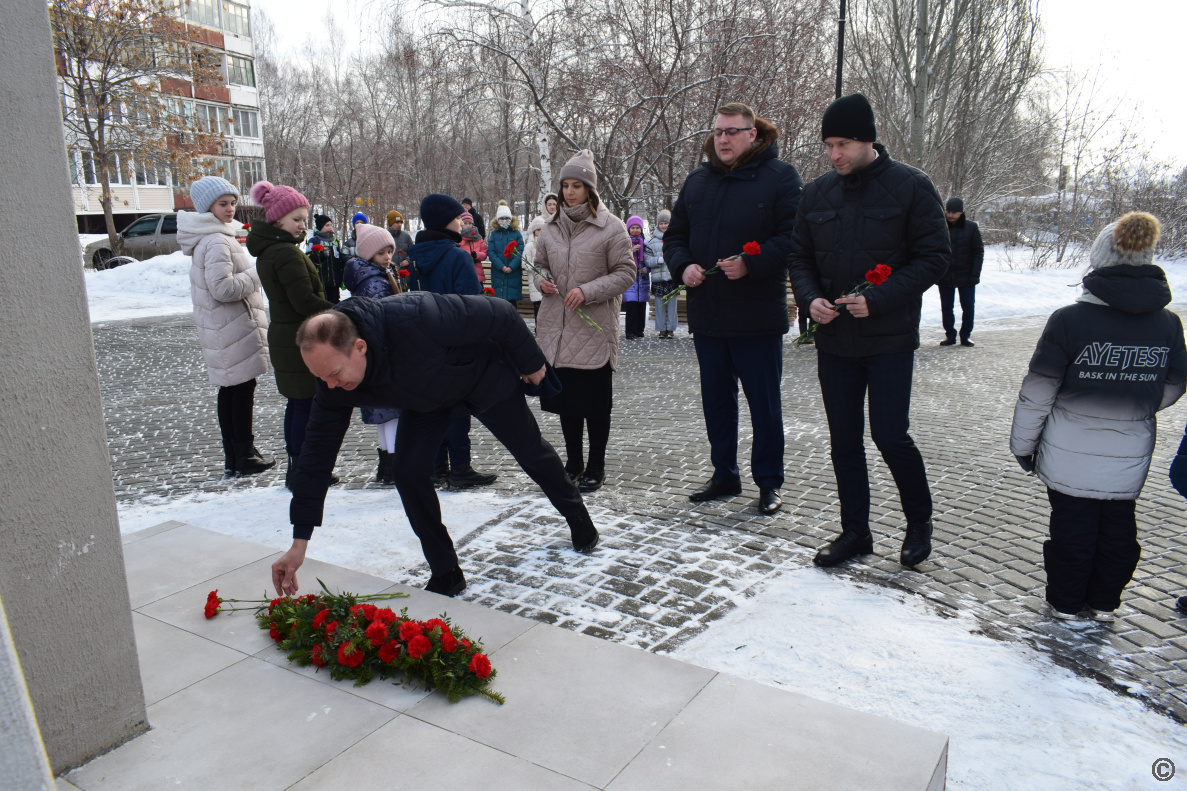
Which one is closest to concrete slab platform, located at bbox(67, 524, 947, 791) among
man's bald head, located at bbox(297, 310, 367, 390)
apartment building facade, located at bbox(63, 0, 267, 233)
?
man's bald head, located at bbox(297, 310, 367, 390)

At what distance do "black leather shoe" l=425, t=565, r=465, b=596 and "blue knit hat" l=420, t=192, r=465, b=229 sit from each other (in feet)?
7.99

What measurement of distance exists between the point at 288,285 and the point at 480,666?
3.32 metres

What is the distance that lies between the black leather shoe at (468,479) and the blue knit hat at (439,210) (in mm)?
1672

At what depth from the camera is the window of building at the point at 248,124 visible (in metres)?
49.1

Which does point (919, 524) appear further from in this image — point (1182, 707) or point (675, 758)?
point (675, 758)

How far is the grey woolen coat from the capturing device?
5891mm

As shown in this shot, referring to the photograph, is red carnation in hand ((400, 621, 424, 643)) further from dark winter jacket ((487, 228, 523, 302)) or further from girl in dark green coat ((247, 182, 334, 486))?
dark winter jacket ((487, 228, 523, 302))

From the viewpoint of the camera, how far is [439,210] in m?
5.43

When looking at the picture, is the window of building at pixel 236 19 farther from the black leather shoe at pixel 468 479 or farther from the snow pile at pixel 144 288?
the black leather shoe at pixel 468 479

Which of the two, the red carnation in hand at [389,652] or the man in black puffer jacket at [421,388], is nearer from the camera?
the red carnation in hand at [389,652]

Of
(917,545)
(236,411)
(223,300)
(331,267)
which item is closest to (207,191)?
(223,300)

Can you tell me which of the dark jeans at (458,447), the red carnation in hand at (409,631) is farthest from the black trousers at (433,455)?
the dark jeans at (458,447)

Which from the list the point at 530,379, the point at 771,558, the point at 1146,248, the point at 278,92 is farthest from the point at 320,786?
the point at 278,92

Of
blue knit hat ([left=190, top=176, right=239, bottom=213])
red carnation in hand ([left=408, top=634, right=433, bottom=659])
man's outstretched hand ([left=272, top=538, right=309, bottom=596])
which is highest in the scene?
blue knit hat ([left=190, top=176, right=239, bottom=213])
